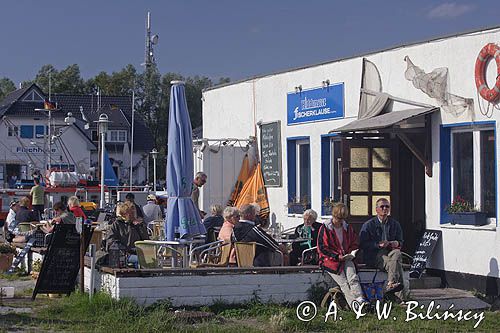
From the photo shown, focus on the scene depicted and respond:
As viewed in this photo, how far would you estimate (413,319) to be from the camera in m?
11.6

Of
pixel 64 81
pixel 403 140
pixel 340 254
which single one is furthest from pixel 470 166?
pixel 64 81

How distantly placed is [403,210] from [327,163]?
2334 millimetres

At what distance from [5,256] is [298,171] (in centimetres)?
577

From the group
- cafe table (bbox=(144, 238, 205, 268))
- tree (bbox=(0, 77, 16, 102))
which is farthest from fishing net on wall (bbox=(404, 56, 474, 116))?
tree (bbox=(0, 77, 16, 102))

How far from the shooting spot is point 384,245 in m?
12.6

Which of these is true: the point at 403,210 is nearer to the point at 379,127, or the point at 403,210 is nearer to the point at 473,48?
the point at 379,127

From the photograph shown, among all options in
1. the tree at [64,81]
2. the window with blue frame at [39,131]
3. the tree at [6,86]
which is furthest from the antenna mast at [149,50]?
the tree at [6,86]

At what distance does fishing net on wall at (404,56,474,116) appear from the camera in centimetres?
1388

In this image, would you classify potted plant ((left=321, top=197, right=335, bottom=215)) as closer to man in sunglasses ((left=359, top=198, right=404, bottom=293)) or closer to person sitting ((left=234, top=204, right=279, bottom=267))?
man in sunglasses ((left=359, top=198, right=404, bottom=293))

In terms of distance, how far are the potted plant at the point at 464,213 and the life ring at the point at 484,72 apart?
158 cm

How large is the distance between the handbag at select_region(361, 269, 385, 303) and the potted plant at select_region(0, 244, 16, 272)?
7432 mm

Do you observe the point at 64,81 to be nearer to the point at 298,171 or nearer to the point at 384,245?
the point at 298,171

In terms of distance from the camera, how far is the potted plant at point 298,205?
1812 centimetres

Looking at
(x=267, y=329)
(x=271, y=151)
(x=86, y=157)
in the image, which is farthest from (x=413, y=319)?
(x=86, y=157)
